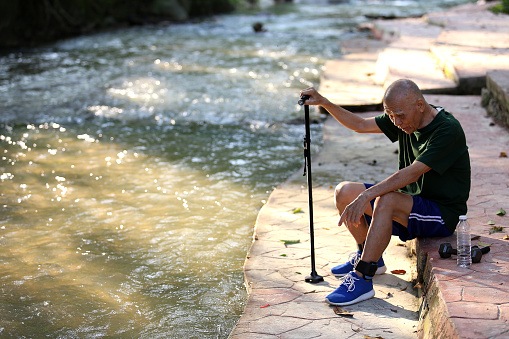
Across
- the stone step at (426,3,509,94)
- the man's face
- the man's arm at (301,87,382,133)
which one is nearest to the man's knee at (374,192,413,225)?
the man's face

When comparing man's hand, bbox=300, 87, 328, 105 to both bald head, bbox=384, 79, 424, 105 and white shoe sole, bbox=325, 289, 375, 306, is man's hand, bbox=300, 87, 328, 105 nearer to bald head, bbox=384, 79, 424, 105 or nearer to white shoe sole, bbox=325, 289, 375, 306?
bald head, bbox=384, 79, 424, 105

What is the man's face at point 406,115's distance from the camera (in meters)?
3.76

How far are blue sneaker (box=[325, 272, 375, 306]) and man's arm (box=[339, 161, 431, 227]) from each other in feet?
1.22

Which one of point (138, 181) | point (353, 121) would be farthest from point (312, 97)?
point (138, 181)

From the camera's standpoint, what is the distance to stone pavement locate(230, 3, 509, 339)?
134 inches

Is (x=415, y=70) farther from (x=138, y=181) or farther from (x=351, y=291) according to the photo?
(x=351, y=291)

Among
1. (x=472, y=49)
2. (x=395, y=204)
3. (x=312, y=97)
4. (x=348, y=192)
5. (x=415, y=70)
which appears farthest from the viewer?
(x=472, y=49)

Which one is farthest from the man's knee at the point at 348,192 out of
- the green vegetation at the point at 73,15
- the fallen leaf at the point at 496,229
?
the green vegetation at the point at 73,15

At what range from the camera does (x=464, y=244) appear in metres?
3.70

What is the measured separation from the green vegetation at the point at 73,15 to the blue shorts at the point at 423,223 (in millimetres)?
15391

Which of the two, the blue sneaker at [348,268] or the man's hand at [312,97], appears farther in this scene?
the blue sneaker at [348,268]

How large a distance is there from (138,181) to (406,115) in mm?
3643

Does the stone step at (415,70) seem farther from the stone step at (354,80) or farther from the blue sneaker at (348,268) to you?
the blue sneaker at (348,268)

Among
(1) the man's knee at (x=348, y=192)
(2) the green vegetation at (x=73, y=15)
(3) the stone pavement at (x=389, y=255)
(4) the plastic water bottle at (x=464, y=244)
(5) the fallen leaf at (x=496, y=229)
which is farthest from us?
(2) the green vegetation at (x=73, y=15)
